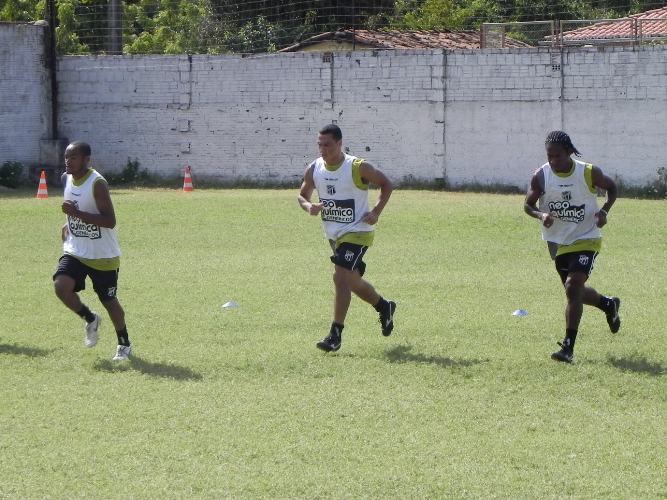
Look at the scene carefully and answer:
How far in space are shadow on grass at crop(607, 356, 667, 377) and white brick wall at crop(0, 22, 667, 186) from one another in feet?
53.6

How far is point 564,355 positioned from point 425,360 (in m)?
1.08

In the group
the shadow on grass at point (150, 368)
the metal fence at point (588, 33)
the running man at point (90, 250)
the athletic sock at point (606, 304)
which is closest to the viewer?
the shadow on grass at point (150, 368)

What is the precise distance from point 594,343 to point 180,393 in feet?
11.9

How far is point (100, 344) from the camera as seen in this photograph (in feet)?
31.3

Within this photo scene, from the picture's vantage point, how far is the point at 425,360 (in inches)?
346

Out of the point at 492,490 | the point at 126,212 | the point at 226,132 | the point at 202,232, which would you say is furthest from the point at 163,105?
the point at 492,490

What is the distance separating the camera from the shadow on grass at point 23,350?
908 centimetres

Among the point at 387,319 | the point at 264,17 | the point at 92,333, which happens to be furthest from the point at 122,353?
the point at 264,17

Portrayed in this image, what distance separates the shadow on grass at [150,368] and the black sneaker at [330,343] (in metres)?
1.14

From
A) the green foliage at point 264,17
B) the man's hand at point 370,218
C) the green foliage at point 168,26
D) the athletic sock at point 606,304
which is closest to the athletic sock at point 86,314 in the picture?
the man's hand at point 370,218

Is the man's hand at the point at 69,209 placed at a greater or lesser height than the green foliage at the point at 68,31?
lesser

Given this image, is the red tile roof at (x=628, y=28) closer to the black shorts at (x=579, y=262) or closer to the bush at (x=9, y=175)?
the bush at (x=9, y=175)

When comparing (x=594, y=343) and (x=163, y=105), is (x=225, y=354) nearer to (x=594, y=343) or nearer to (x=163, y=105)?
(x=594, y=343)

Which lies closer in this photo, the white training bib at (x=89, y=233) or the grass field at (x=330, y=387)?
the grass field at (x=330, y=387)
